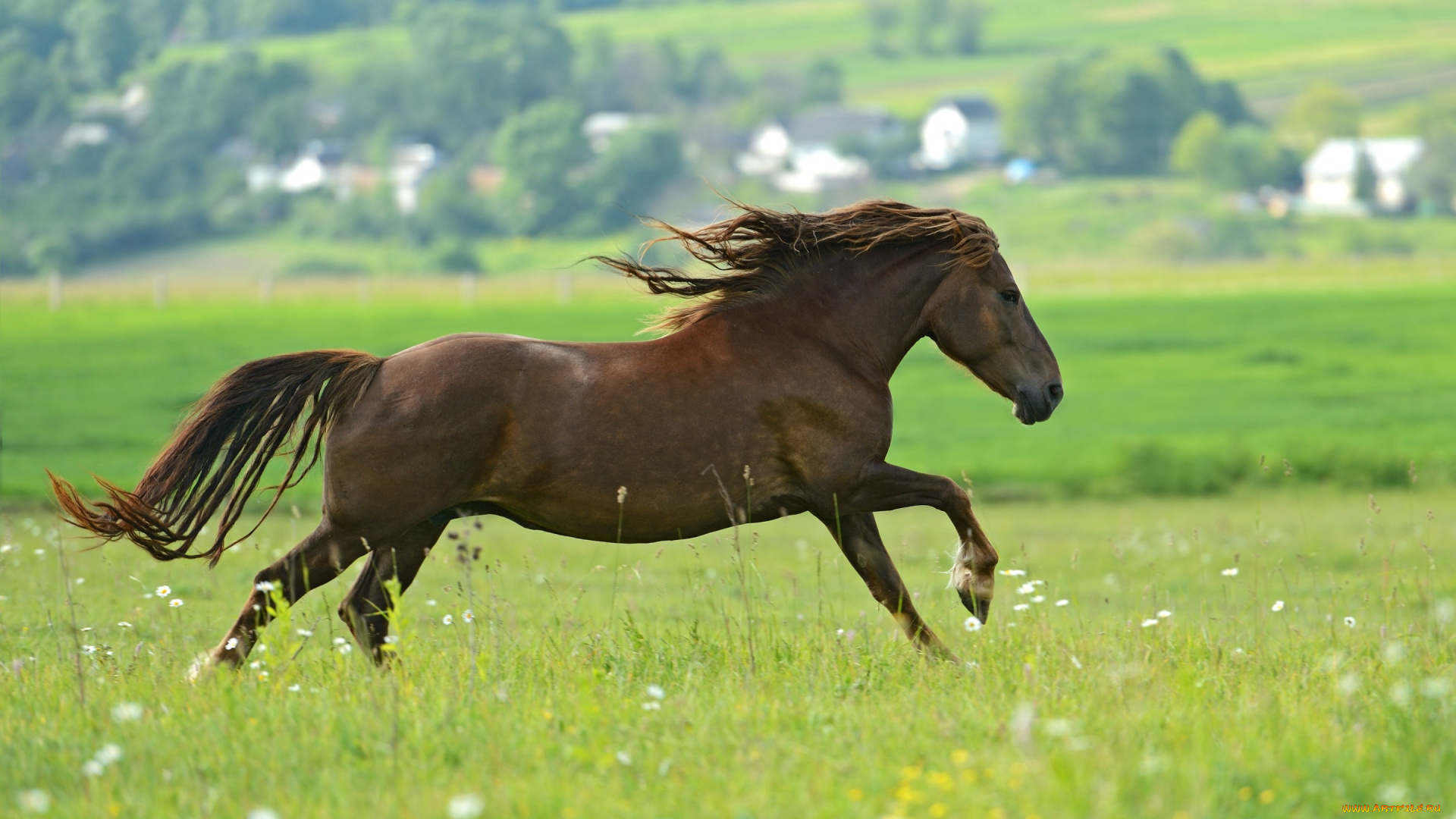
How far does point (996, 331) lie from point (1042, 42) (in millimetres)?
166130

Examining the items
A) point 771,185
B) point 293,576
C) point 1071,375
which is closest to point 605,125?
point 771,185

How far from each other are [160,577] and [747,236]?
251 inches

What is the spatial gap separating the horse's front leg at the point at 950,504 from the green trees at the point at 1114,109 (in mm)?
120929

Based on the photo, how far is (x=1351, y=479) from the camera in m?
18.5

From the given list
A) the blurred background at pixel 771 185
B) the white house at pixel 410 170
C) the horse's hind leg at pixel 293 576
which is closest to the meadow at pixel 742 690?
the horse's hind leg at pixel 293 576

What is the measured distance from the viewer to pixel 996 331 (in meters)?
6.66

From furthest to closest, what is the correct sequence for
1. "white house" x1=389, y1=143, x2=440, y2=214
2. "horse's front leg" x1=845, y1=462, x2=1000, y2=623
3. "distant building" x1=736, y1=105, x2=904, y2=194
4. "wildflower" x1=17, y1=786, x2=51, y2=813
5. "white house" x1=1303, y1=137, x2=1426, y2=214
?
"distant building" x1=736, y1=105, x2=904, y2=194 < "white house" x1=1303, y1=137, x2=1426, y2=214 < "white house" x1=389, y1=143, x2=440, y2=214 < "horse's front leg" x1=845, y1=462, x2=1000, y2=623 < "wildflower" x1=17, y1=786, x2=51, y2=813

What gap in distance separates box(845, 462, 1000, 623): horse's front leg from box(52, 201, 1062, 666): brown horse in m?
0.01

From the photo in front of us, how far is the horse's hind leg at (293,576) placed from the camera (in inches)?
228

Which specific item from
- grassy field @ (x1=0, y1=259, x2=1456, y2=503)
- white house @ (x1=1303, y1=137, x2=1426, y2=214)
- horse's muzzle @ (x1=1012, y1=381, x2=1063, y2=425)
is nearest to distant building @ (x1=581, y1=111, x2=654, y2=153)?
white house @ (x1=1303, y1=137, x2=1426, y2=214)

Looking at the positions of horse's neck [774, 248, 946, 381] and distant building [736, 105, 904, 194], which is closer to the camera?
horse's neck [774, 248, 946, 381]

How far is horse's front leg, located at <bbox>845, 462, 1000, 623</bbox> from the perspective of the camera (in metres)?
6.23

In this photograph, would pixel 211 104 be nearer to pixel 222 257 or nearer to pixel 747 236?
pixel 222 257

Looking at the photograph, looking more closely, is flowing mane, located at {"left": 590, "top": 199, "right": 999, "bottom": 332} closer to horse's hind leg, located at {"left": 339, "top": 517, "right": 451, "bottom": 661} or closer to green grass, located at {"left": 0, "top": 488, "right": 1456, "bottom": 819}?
green grass, located at {"left": 0, "top": 488, "right": 1456, "bottom": 819}
